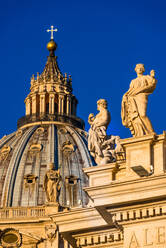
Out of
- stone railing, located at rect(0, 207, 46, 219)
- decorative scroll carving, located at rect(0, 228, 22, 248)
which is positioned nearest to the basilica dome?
stone railing, located at rect(0, 207, 46, 219)

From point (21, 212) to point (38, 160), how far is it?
22.1 meters

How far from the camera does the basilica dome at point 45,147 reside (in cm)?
13200

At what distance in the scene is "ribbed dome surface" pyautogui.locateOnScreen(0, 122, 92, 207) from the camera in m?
132

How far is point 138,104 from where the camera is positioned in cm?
2617

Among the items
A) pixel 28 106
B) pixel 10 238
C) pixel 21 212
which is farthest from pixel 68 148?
pixel 10 238

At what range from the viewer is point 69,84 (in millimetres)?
154875

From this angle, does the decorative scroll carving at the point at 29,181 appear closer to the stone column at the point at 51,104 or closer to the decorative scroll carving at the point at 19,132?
the decorative scroll carving at the point at 19,132

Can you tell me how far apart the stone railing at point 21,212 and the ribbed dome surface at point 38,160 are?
371 inches

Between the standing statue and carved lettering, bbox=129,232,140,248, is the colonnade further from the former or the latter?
carved lettering, bbox=129,232,140,248

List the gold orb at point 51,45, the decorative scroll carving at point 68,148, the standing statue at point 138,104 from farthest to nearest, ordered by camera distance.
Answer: the gold orb at point 51,45 < the decorative scroll carving at point 68,148 < the standing statue at point 138,104

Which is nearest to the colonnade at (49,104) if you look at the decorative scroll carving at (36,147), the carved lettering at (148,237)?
the decorative scroll carving at (36,147)

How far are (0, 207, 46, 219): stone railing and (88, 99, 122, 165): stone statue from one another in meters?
84.5

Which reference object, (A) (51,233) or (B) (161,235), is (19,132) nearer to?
(A) (51,233)

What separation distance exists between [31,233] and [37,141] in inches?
1270
